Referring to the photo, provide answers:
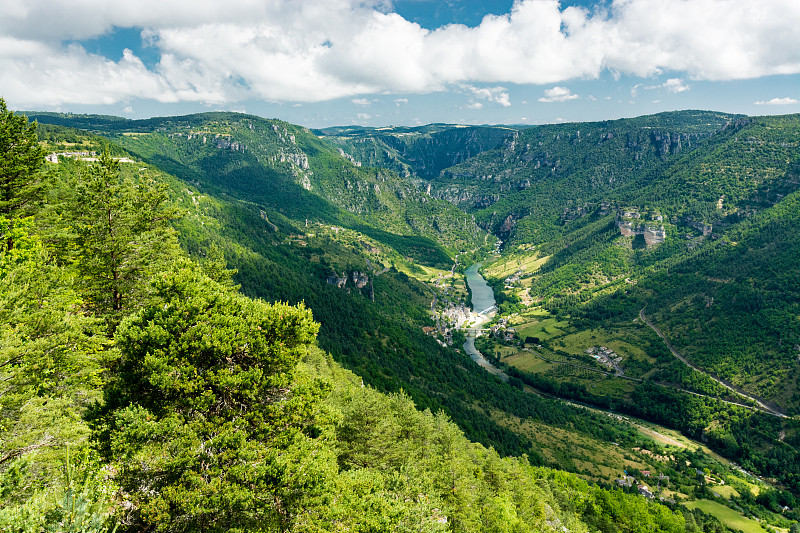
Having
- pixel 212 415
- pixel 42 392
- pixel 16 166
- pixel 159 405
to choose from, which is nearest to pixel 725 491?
pixel 212 415

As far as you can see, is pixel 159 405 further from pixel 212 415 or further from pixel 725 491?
pixel 725 491

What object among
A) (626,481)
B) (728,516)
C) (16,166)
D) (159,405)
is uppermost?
(16,166)

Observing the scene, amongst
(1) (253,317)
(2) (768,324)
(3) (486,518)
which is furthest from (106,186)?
(2) (768,324)

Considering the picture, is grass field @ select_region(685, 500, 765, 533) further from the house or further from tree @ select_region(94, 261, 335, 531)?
tree @ select_region(94, 261, 335, 531)

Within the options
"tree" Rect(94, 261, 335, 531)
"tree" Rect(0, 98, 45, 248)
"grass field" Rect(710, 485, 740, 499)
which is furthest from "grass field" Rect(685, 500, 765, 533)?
"tree" Rect(0, 98, 45, 248)

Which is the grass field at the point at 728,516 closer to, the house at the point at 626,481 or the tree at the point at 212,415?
the house at the point at 626,481

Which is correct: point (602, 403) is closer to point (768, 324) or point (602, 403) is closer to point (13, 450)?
point (768, 324)
